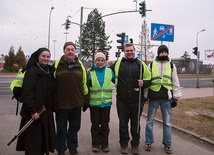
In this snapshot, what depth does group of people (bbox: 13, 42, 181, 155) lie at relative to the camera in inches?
165

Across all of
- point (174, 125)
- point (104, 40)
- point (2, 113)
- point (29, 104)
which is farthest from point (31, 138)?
point (104, 40)

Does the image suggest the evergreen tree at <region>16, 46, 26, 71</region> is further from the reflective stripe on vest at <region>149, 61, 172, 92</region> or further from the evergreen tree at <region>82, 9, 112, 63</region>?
the reflective stripe on vest at <region>149, 61, 172, 92</region>

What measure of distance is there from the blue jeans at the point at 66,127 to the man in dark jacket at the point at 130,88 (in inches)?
35.9

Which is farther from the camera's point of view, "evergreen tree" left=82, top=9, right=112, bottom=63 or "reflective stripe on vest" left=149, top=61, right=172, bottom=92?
"evergreen tree" left=82, top=9, right=112, bottom=63

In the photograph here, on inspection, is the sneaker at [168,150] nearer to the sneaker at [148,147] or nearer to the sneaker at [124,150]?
the sneaker at [148,147]

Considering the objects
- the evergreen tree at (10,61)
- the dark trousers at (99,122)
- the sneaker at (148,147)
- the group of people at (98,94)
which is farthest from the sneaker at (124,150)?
the evergreen tree at (10,61)

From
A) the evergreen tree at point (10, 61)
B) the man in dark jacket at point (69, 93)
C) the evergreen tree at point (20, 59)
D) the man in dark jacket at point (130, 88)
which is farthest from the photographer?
the evergreen tree at point (20, 59)

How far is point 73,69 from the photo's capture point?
4.64 metres

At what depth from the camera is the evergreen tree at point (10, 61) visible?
2004 inches

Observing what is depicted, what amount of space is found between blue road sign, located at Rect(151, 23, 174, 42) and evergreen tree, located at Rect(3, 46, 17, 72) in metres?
46.0

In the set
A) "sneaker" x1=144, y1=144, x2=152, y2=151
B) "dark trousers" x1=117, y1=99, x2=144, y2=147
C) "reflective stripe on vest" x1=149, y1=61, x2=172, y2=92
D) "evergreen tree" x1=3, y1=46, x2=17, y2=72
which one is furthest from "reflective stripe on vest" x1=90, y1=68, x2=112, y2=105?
"evergreen tree" x1=3, y1=46, x2=17, y2=72

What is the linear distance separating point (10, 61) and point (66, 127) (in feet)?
166

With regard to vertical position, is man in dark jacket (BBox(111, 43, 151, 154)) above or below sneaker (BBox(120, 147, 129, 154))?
above

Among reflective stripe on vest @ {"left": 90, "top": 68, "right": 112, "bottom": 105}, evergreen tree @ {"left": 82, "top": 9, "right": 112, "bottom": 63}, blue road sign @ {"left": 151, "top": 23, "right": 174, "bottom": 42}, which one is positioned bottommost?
reflective stripe on vest @ {"left": 90, "top": 68, "right": 112, "bottom": 105}
